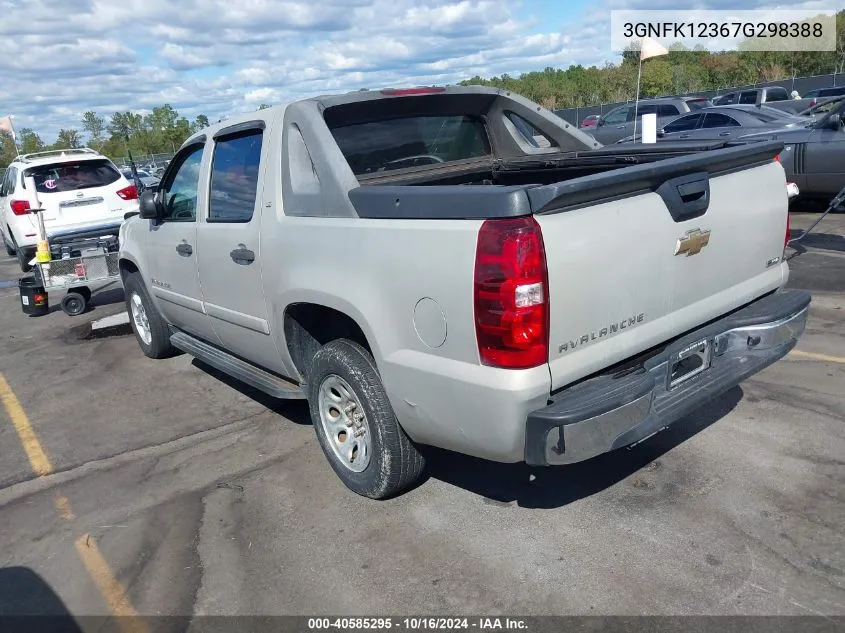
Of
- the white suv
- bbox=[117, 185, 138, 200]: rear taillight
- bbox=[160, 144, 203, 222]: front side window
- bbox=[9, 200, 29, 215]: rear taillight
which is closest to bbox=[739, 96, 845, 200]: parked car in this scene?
bbox=[160, 144, 203, 222]: front side window

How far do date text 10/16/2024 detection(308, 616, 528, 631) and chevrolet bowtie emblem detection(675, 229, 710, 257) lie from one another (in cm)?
172

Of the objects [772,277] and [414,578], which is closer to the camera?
[414,578]

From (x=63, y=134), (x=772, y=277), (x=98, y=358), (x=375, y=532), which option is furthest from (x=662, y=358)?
(x=63, y=134)

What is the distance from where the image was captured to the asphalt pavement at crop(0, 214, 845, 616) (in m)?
3.01

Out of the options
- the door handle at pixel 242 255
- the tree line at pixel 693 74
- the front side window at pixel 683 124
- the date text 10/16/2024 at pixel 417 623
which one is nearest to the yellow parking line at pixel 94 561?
the date text 10/16/2024 at pixel 417 623

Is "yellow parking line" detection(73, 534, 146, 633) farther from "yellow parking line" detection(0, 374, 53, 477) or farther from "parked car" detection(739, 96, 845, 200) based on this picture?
"parked car" detection(739, 96, 845, 200)

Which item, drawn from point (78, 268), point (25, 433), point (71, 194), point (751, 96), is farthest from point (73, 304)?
point (751, 96)

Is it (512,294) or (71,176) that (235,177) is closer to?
(512,294)

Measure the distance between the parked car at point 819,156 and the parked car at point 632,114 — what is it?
8.37 metres

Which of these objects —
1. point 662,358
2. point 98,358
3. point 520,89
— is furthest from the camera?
point 520,89

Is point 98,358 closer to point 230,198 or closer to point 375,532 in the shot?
point 230,198

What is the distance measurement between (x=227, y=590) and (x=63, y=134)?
79.0 m

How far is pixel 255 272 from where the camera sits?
13.6ft

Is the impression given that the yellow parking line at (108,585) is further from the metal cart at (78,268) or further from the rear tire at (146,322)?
the metal cart at (78,268)
